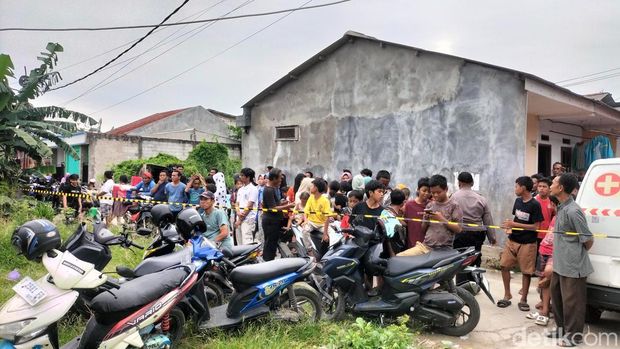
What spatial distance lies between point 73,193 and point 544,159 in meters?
12.3

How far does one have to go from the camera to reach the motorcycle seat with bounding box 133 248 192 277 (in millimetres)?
3971

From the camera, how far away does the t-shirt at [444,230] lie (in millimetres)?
4988

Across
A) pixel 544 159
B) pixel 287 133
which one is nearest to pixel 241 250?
pixel 287 133

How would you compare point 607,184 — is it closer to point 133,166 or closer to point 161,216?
point 161,216

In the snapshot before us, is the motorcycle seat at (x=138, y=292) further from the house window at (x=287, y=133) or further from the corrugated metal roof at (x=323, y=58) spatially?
the house window at (x=287, y=133)

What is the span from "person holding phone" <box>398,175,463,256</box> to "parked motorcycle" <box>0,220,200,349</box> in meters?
2.76

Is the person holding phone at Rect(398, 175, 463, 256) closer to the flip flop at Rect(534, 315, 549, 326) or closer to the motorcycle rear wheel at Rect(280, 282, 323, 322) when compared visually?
the motorcycle rear wheel at Rect(280, 282, 323, 322)

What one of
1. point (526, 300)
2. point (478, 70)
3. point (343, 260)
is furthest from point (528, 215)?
point (478, 70)

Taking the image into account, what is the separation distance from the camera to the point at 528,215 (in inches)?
224

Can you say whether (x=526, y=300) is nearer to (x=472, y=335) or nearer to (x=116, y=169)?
(x=472, y=335)

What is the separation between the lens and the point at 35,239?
3049 mm

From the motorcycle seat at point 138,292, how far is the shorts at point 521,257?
4213 millimetres

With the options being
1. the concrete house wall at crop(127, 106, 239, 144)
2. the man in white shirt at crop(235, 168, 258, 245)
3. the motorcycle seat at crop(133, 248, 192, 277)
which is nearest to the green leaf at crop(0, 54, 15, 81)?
the man in white shirt at crop(235, 168, 258, 245)

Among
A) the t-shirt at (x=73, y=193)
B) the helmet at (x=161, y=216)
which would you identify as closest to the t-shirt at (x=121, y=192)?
the t-shirt at (x=73, y=193)
